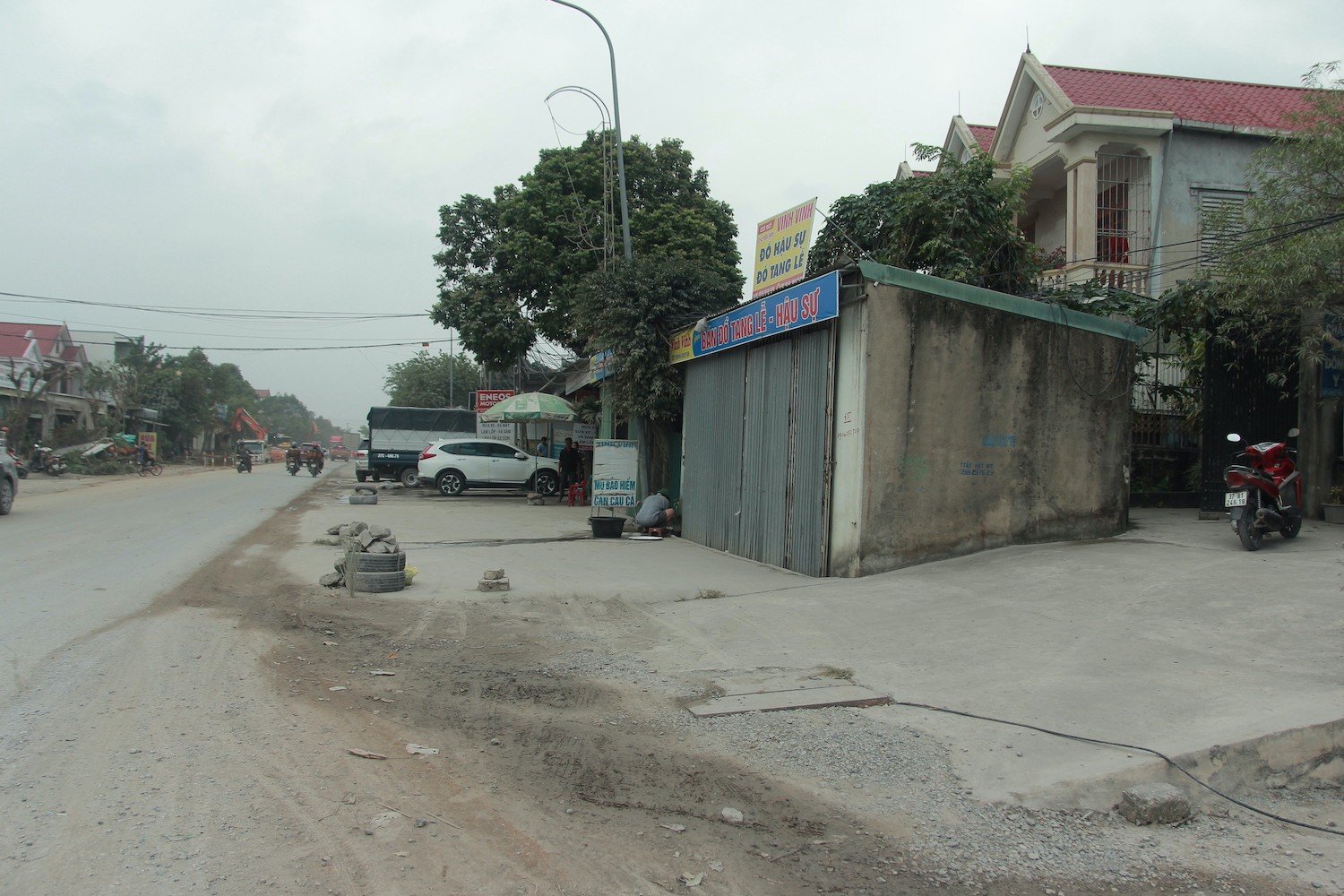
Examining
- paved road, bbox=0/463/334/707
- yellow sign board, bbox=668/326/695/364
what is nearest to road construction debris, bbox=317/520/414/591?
paved road, bbox=0/463/334/707

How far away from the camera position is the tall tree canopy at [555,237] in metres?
23.2

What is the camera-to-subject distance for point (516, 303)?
80.6ft

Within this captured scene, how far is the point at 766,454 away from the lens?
36.7ft

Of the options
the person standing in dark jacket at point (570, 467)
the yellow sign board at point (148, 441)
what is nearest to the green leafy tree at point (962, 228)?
the person standing in dark jacket at point (570, 467)

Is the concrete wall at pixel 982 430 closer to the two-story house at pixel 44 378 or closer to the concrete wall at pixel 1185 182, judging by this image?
the concrete wall at pixel 1185 182

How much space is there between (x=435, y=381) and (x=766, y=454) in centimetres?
5887

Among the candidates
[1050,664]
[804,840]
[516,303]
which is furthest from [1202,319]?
[516,303]

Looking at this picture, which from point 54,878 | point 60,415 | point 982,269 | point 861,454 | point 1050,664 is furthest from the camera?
point 60,415

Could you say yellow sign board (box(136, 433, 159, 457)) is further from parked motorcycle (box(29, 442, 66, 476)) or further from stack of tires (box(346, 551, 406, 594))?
stack of tires (box(346, 551, 406, 594))

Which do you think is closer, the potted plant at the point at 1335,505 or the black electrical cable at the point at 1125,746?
the black electrical cable at the point at 1125,746

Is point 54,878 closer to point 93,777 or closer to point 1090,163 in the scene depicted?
point 93,777

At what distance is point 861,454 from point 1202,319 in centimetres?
654

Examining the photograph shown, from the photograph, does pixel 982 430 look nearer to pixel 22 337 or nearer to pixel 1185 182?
pixel 1185 182

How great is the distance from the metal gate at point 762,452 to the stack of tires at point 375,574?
4644 millimetres
